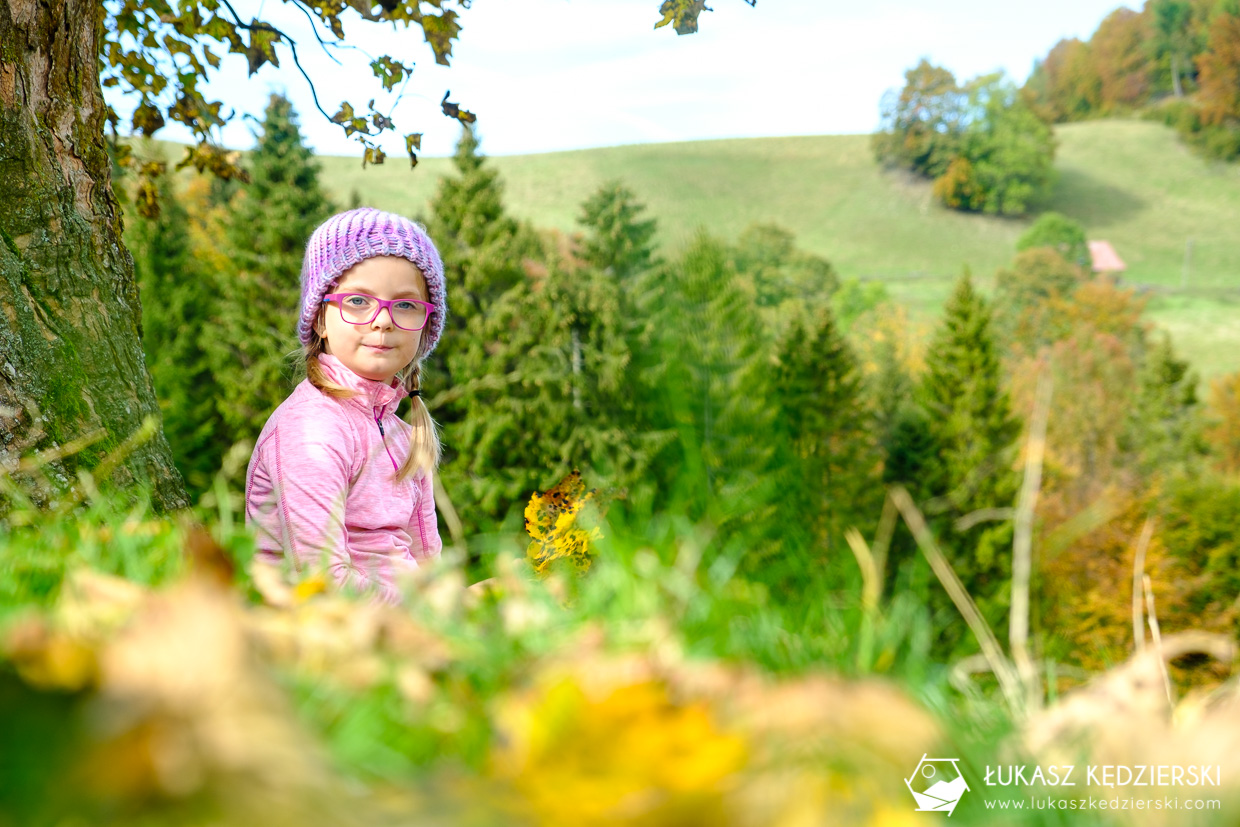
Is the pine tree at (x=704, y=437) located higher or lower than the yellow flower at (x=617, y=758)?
lower

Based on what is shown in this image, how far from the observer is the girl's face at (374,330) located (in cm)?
328

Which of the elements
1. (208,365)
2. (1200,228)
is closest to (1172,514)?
(208,365)

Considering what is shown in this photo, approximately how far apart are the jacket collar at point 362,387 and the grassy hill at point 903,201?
60.3 meters

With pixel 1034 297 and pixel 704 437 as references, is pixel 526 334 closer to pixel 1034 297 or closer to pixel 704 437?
pixel 704 437

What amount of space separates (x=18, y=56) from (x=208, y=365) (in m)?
34.2

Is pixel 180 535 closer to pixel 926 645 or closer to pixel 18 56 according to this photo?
pixel 926 645

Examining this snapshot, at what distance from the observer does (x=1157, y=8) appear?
98.5m

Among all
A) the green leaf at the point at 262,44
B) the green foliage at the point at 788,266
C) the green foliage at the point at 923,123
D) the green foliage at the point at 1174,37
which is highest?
the green foliage at the point at 1174,37

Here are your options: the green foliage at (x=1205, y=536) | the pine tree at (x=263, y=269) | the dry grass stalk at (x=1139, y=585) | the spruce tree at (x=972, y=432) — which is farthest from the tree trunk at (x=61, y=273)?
the green foliage at (x=1205, y=536)

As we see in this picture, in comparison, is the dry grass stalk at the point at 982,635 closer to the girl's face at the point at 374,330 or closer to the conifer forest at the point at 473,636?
the conifer forest at the point at 473,636

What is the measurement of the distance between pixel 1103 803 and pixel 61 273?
10.9 feet

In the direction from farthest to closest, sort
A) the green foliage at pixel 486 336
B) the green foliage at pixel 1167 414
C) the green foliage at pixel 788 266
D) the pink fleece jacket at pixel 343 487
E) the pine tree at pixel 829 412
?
the green foliage at pixel 788 266 < the green foliage at pixel 1167 414 < the pine tree at pixel 829 412 < the green foliage at pixel 486 336 < the pink fleece jacket at pixel 343 487

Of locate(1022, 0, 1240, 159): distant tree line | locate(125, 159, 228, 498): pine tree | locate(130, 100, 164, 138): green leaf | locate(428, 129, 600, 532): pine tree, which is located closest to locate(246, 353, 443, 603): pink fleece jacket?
locate(130, 100, 164, 138): green leaf

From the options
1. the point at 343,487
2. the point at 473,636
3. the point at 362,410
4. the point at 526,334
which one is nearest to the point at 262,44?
the point at 362,410
